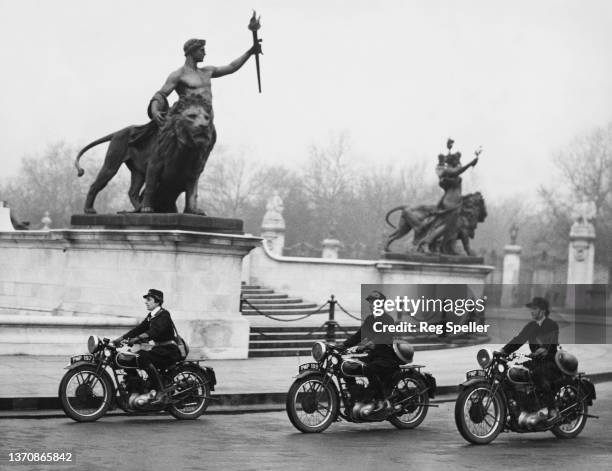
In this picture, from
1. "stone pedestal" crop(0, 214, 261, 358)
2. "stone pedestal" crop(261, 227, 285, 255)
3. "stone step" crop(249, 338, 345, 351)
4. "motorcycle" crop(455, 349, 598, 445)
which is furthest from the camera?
"stone pedestal" crop(261, 227, 285, 255)

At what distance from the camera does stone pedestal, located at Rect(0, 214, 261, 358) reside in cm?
2045

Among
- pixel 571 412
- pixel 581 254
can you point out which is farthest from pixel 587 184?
pixel 571 412

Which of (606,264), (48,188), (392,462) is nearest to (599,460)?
(392,462)

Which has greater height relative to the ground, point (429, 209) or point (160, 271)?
point (429, 209)

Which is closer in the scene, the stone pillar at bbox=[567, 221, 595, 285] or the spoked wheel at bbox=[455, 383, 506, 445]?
the spoked wheel at bbox=[455, 383, 506, 445]

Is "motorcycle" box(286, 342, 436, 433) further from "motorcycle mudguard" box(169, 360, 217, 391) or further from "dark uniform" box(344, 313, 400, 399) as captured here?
"motorcycle mudguard" box(169, 360, 217, 391)

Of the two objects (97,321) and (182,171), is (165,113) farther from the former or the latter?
(97,321)

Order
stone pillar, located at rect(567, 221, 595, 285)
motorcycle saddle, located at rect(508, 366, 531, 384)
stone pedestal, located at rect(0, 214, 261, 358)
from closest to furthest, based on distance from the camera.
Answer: motorcycle saddle, located at rect(508, 366, 531, 384) → stone pedestal, located at rect(0, 214, 261, 358) → stone pillar, located at rect(567, 221, 595, 285)

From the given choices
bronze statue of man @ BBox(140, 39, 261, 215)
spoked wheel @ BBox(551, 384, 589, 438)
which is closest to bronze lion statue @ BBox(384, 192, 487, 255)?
bronze statue of man @ BBox(140, 39, 261, 215)

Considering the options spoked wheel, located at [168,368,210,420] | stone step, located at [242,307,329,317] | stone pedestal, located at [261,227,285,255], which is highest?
stone pedestal, located at [261,227,285,255]

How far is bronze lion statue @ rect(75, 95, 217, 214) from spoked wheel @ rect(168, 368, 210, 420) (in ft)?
25.3

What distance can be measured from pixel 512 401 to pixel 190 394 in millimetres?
3771

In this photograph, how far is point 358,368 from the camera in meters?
13.2

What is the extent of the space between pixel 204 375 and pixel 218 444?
7.22 feet
